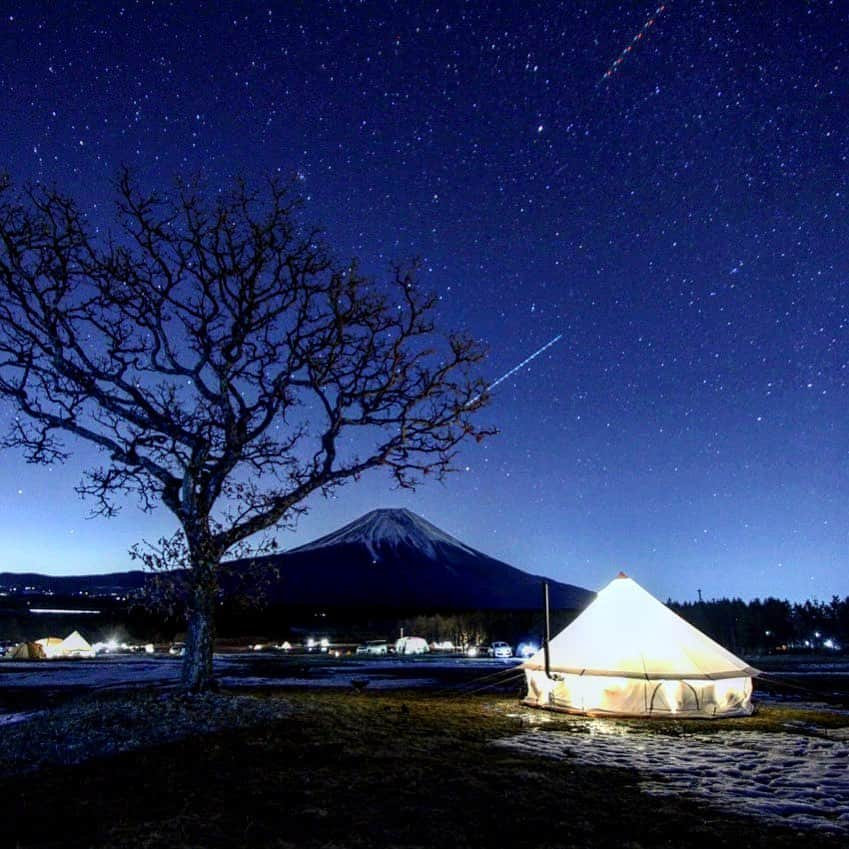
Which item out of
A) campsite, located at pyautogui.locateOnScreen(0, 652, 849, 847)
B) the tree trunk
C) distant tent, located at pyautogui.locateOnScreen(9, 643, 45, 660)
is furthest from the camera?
distant tent, located at pyautogui.locateOnScreen(9, 643, 45, 660)

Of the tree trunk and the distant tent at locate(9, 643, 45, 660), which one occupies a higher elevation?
the tree trunk

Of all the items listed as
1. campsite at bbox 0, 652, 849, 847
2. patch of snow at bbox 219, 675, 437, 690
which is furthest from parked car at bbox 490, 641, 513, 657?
campsite at bbox 0, 652, 849, 847

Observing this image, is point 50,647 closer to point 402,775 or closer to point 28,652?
point 28,652

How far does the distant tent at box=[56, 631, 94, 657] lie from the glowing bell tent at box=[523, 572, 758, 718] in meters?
58.8

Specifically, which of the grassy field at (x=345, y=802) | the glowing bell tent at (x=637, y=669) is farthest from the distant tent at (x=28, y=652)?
the grassy field at (x=345, y=802)

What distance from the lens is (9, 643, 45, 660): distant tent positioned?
60.2 metres

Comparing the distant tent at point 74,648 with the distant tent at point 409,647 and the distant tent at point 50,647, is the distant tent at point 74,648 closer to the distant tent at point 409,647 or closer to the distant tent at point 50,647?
the distant tent at point 50,647

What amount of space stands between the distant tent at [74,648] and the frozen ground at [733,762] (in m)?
62.0

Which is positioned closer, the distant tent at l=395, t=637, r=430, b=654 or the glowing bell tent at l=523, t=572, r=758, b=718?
the glowing bell tent at l=523, t=572, r=758, b=718

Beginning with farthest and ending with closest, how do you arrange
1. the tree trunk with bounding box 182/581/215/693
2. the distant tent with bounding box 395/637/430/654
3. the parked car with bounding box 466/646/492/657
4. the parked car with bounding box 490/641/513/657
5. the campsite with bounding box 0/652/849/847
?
the distant tent with bounding box 395/637/430/654 < the parked car with bounding box 466/646/492/657 < the parked car with bounding box 490/641/513/657 < the tree trunk with bounding box 182/581/215/693 < the campsite with bounding box 0/652/849/847

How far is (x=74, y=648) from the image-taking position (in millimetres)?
65062

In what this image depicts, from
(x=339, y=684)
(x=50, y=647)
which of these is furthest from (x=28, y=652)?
(x=339, y=684)

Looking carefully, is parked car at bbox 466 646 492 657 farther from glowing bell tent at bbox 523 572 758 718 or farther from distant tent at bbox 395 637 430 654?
glowing bell tent at bbox 523 572 758 718

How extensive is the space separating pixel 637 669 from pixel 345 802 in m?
10.6
